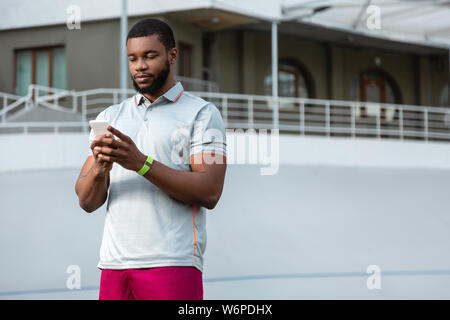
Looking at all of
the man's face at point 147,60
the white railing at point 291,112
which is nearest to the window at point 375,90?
the white railing at point 291,112

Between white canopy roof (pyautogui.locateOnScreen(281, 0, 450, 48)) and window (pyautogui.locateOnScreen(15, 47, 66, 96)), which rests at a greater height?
white canopy roof (pyautogui.locateOnScreen(281, 0, 450, 48))

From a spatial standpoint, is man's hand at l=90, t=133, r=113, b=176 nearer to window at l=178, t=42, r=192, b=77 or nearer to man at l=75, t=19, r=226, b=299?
man at l=75, t=19, r=226, b=299

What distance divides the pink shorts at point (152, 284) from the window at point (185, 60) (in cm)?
1390

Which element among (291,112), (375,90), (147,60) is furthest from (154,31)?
(375,90)

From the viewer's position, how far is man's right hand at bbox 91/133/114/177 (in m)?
1.93

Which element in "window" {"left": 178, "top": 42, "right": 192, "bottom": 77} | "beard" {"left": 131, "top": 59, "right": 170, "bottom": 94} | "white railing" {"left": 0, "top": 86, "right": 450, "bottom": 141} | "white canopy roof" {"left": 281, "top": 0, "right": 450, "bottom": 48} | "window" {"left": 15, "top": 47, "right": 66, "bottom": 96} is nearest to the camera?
"beard" {"left": 131, "top": 59, "right": 170, "bottom": 94}

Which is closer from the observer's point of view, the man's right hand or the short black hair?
the man's right hand

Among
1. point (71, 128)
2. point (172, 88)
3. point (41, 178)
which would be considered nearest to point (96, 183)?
point (172, 88)

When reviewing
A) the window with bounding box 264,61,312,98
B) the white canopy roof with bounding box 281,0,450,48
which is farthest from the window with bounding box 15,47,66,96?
the window with bounding box 264,61,312,98

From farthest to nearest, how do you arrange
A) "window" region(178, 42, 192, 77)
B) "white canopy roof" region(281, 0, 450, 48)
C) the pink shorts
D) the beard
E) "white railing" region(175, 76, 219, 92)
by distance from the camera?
"window" region(178, 42, 192, 77), "white railing" region(175, 76, 219, 92), "white canopy roof" region(281, 0, 450, 48), the beard, the pink shorts

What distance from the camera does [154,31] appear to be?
218 centimetres

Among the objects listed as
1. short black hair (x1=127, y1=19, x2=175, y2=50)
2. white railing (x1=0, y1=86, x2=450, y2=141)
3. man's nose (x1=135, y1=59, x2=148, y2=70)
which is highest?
white railing (x1=0, y1=86, x2=450, y2=141)

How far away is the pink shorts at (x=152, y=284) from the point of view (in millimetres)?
2096

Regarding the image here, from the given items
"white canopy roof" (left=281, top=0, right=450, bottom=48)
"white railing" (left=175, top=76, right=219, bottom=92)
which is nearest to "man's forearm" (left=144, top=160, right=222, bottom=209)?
"white canopy roof" (left=281, top=0, right=450, bottom=48)
